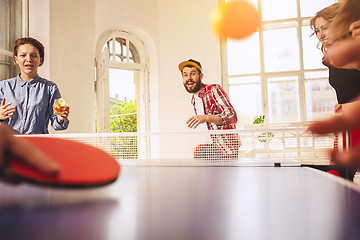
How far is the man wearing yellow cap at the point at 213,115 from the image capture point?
227 centimetres

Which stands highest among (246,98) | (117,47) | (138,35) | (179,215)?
(138,35)

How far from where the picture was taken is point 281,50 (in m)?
6.76

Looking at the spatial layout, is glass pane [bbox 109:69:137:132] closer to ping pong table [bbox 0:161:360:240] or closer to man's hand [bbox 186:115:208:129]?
man's hand [bbox 186:115:208:129]

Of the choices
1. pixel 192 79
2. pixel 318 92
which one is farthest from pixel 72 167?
pixel 318 92

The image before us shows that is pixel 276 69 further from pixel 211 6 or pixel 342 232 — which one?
pixel 342 232

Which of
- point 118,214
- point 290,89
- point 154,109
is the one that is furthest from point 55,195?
point 290,89

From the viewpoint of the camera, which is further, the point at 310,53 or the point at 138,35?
the point at 310,53

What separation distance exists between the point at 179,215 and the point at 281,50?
6909mm

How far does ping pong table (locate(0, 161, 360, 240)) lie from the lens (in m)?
0.30

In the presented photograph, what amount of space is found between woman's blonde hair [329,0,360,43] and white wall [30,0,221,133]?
3883mm

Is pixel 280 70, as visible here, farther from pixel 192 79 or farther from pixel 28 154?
pixel 28 154

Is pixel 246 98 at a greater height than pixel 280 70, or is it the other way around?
pixel 280 70

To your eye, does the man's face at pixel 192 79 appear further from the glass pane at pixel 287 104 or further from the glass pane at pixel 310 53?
the glass pane at pixel 310 53

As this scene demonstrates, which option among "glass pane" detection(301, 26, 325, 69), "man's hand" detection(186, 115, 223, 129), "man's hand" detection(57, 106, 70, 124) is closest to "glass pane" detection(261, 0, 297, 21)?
"glass pane" detection(301, 26, 325, 69)
